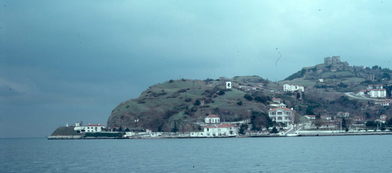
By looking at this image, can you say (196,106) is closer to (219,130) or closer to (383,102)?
(219,130)

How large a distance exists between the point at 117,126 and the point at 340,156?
10265cm

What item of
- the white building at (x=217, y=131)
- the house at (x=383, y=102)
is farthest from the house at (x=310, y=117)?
the house at (x=383, y=102)

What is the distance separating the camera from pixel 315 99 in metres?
189

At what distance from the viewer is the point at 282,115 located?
150250 mm

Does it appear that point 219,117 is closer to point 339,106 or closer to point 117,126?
point 117,126

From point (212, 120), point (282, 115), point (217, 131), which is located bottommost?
point (217, 131)

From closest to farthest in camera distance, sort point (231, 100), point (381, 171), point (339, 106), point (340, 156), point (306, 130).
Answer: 1. point (381, 171)
2. point (340, 156)
3. point (306, 130)
4. point (231, 100)
5. point (339, 106)

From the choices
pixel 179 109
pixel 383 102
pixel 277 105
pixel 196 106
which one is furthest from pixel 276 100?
pixel 383 102

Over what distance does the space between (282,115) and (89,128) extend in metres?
57.5

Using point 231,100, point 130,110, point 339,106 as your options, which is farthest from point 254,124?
point 339,106

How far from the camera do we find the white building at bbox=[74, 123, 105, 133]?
15850 cm

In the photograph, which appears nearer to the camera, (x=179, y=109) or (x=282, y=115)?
(x=282, y=115)

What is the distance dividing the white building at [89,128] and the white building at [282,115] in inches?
1977

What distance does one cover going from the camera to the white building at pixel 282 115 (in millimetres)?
149750
